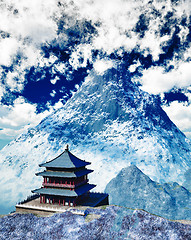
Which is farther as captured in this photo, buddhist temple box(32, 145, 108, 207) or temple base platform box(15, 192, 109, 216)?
buddhist temple box(32, 145, 108, 207)

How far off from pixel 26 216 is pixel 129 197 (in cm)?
9297

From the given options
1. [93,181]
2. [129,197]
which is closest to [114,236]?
[129,197]

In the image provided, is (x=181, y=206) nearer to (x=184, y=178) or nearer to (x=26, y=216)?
(x=184, y=178)

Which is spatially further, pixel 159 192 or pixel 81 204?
pixel 159 192

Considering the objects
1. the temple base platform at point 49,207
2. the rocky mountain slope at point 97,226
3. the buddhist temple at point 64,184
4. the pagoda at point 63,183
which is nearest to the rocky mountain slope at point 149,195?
the temple base platform at point 49,207

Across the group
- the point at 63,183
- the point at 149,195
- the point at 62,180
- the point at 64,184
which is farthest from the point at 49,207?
the point at 149,195

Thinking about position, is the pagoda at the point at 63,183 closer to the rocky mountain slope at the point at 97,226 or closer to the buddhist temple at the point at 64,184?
the buddhist temple at the point at 64,184

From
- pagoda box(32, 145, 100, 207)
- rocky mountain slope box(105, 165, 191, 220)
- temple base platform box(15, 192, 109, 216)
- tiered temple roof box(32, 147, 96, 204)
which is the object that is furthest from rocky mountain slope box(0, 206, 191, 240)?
rocky mountain slope box(105, 165, 191, 220)

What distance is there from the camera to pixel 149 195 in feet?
383

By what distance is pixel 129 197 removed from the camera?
119938mm

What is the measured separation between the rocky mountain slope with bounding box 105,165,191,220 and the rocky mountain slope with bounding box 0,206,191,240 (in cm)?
8721

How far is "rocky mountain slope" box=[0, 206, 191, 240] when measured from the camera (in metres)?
29.0

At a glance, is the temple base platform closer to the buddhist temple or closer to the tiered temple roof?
the buddhist temple

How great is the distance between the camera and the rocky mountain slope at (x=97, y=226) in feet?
95.2
